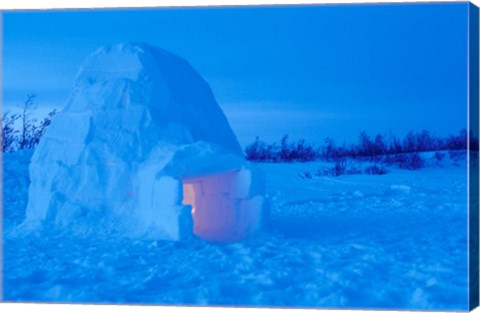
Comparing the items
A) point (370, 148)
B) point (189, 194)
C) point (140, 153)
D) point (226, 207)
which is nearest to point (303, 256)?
point (226, 207)

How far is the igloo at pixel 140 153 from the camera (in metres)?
8.91

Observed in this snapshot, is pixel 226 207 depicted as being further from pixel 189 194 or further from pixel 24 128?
pixel 24 128

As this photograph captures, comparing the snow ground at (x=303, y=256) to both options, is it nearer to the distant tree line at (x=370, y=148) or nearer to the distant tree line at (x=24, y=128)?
the distant tree line at (x=370, y=148)

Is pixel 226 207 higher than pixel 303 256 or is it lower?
higher

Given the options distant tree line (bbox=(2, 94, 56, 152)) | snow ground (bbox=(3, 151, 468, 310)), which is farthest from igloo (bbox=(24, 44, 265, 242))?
snow ground (bbox=(3, 151, 468, 310))

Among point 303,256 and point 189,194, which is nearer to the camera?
point 303,256

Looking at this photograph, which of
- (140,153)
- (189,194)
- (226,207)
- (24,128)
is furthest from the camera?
(189,194)

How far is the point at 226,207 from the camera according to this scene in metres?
9.13

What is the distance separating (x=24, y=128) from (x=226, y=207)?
7.50ft

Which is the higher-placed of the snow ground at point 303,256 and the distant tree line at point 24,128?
the distant tree line at point 24,128

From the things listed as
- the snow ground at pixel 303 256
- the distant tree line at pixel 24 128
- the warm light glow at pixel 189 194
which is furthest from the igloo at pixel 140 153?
the warm light glow at pixel 189 194

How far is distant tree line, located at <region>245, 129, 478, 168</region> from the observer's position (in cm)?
851

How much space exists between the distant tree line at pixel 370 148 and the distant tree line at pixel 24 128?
2.19 m

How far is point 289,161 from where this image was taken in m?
8.95
